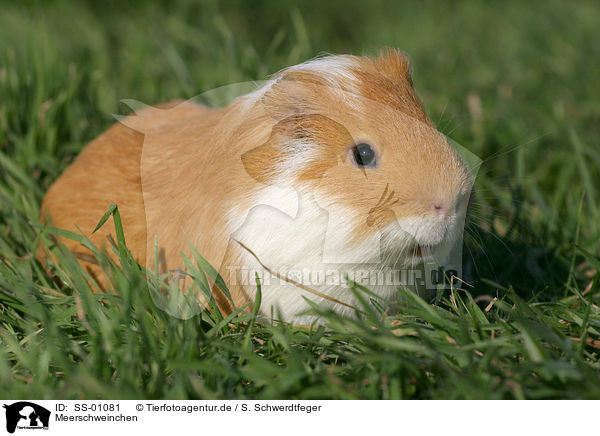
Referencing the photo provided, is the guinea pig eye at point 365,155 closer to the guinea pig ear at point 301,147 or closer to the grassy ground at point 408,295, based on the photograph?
the guinea pig ear at point 301,147

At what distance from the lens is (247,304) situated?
107 inches

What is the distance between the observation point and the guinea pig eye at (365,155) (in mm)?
2531

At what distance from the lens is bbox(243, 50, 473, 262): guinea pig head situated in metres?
2.45

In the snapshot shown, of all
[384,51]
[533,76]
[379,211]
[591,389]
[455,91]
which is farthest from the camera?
[533,76]

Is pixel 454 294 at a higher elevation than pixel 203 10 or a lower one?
lower

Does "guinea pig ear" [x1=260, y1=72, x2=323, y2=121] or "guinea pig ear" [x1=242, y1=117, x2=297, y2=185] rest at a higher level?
"guinea pig ear" [x1=260, y1=72, x2=323, y2=121]

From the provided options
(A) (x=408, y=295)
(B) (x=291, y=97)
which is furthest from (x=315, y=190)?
(A) (x=408, y=295)

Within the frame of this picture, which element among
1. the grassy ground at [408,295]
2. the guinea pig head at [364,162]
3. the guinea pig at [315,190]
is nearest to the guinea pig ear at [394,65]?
the guinea pig at [315,190]

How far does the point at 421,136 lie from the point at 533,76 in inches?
159

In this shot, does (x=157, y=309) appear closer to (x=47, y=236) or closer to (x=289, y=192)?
(x=289, y=192)
